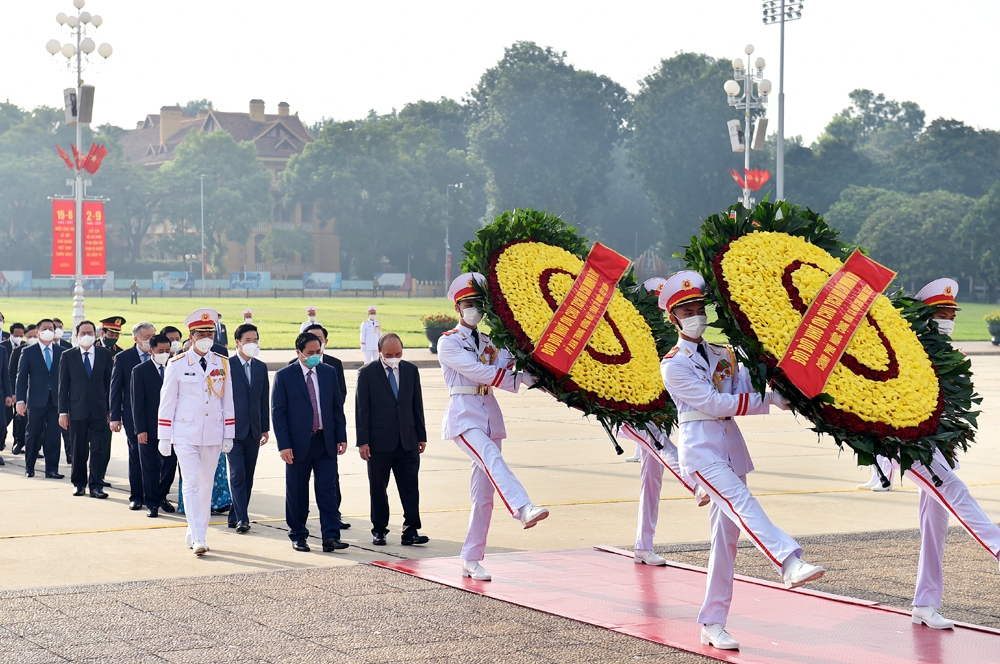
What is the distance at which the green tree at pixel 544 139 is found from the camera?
94.2 m

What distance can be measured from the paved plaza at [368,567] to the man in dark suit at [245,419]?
0.98 feet

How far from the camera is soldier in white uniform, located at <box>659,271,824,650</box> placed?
22.5 ft

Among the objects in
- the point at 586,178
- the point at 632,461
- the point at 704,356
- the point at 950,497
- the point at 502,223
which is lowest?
the point at 632,461

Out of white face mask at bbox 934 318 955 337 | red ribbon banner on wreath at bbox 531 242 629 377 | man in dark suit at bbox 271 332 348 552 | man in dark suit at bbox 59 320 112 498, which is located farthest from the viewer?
man in dark suit at bbox 59 320 112 498

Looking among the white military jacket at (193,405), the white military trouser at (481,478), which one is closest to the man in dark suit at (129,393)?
the white military jacket at (193,405)

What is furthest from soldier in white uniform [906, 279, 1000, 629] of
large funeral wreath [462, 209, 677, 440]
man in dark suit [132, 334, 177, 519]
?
man in dark suit [132, 334, 177, 519]

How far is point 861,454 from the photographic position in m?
6.84

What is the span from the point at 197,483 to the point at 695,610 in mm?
4167

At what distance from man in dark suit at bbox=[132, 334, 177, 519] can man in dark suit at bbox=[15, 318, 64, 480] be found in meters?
2.85

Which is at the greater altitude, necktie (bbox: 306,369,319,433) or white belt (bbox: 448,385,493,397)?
white belt (bbox: 448,385,493,397)

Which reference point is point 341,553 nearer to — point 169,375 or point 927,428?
point 169,375

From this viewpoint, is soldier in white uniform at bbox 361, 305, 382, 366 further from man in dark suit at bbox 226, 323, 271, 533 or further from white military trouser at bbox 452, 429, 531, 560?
white military trouser at bbox 452, 429, 531, 560

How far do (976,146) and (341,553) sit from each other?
10355 centimetres

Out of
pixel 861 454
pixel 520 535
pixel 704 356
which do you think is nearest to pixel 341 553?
pixel 520 535
